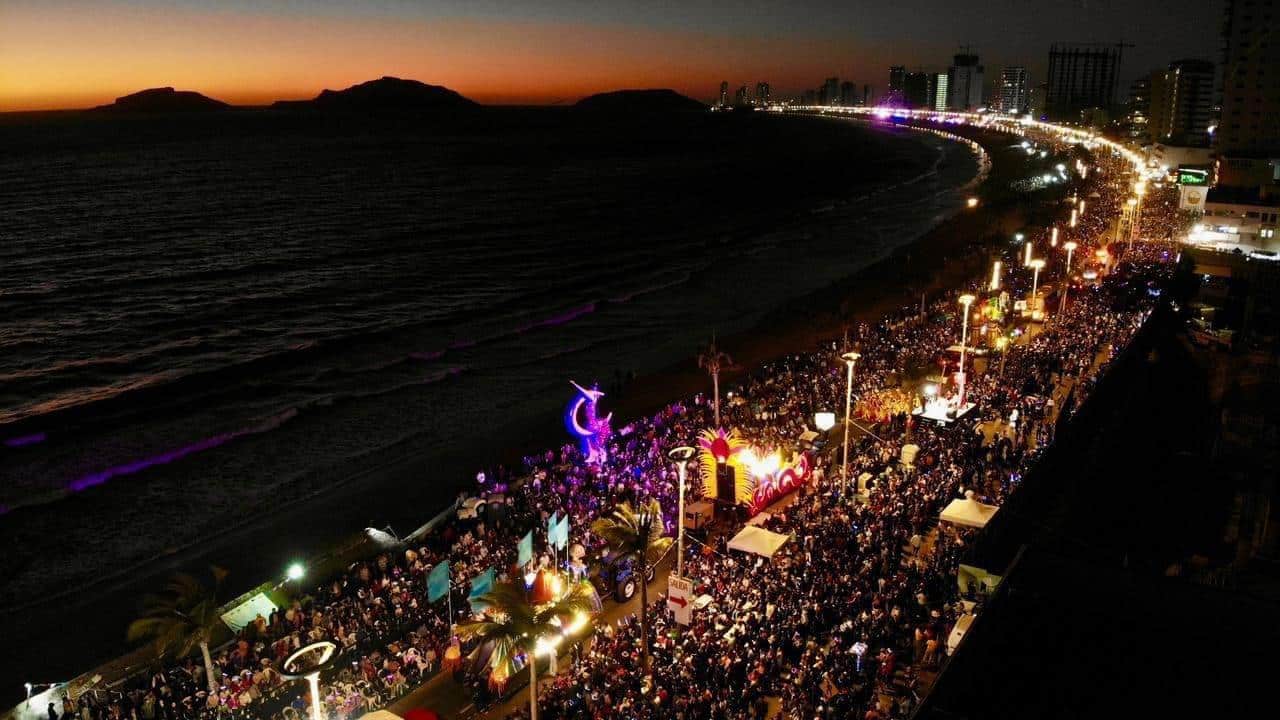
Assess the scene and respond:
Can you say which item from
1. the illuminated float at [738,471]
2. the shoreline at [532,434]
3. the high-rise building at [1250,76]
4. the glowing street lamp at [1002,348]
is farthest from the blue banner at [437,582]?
the high-rise building at [1250,76]

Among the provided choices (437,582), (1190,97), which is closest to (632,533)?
(437,582)

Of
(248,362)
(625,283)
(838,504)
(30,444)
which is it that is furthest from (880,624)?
(625,283)

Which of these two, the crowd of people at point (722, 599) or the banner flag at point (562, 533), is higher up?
the banner flag at point (562, 533)

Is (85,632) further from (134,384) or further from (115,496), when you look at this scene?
(134,384)

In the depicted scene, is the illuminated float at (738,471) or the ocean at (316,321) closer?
the illuminated float at (738,471)

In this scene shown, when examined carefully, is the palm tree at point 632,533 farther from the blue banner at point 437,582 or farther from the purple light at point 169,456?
the purple light at point 169,456

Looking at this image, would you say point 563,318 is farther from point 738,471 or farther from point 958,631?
point 958,631

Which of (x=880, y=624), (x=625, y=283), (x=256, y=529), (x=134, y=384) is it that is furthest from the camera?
(x=625, y=283)
